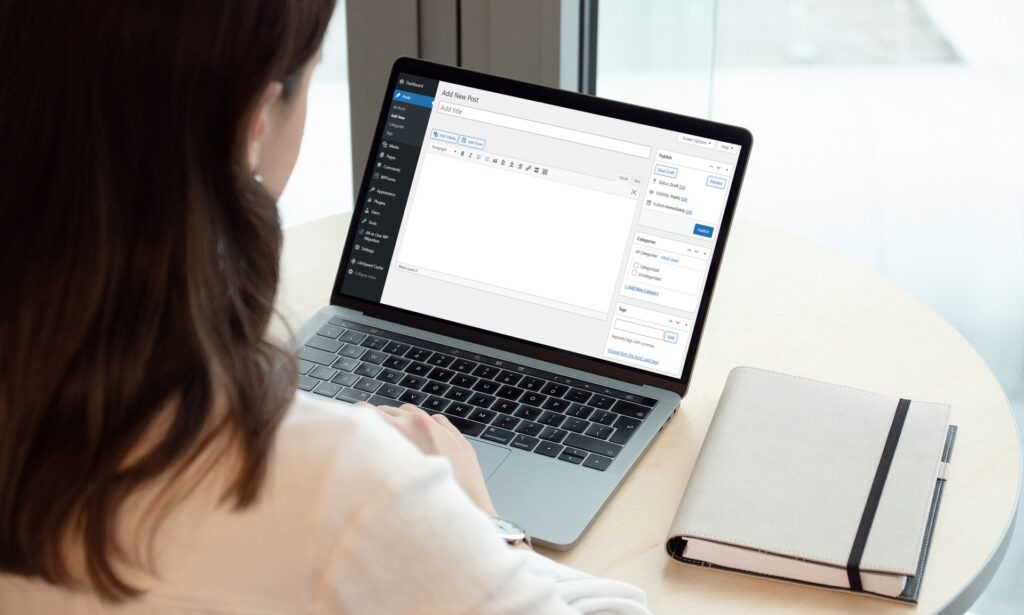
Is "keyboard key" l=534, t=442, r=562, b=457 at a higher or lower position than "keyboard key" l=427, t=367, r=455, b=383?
lower

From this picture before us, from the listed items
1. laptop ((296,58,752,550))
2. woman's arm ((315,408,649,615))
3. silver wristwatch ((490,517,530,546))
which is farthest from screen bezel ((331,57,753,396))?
woman's arm ((315,408,649,615))

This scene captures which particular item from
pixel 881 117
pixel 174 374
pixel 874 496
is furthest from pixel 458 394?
pixel 881 117

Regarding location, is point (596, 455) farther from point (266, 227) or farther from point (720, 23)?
point (720, 23)

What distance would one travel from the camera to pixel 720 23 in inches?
63.8

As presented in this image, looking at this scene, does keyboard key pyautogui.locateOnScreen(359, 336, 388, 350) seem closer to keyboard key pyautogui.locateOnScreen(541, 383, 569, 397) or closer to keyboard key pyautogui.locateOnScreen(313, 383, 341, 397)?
keyboard key pyautogui.locateOnScreen(313, 383, 341, 397)

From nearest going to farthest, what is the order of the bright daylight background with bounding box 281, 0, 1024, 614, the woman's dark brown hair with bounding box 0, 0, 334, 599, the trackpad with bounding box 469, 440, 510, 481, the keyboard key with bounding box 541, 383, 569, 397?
the woman's dark brown hair with bounding box 0, 0, 334, 599, the trackpad with bounding box 469, 440, 510, 481, the keyboard key with bounding box 541, 383, 569, 397, the bright daylight background with bounding box 281, 0, 1024, 614

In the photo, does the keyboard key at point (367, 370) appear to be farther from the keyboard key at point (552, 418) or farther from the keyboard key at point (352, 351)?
the keyboard key at point (552, 418)

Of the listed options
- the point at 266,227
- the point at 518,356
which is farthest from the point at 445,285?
the point at 266,227

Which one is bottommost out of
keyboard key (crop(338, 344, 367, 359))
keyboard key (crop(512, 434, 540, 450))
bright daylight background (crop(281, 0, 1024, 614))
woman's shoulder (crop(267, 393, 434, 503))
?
keyboard key (crop(512, 434, 540, 450))

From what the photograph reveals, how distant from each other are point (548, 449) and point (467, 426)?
0.08 m

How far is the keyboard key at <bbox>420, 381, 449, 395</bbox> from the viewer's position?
1038 mm

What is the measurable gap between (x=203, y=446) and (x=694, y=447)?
1.74ft

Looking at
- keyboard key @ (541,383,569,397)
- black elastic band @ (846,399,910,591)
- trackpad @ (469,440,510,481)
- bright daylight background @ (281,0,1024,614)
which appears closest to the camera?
black elastic band @ (846,399,910,591)

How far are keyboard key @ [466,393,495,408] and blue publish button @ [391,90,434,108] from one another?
0.97ft
